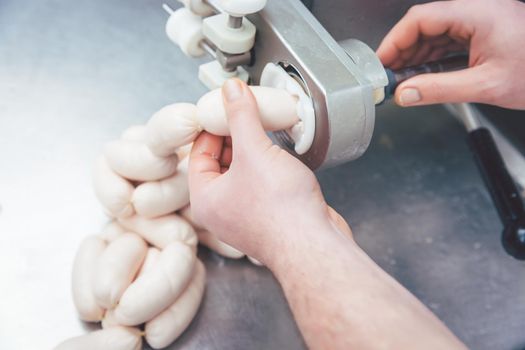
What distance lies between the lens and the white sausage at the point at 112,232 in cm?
86

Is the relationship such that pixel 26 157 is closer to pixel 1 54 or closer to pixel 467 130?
pixel 1 54

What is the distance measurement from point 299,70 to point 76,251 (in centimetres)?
48

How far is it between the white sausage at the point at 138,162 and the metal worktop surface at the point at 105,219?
132 millimetres

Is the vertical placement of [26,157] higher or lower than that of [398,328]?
lower

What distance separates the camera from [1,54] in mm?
1069

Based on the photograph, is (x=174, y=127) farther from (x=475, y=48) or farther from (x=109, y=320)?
(x=475, y=48)

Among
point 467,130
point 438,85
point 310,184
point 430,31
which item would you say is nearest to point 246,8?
point 310,184

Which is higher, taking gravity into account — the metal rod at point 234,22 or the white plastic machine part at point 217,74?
the metal rod at point 234,22

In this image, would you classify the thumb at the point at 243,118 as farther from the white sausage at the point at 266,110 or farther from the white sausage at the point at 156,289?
the white sausage at the point at 156,289

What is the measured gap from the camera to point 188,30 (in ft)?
2.44

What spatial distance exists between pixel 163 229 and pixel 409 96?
1.40 feet

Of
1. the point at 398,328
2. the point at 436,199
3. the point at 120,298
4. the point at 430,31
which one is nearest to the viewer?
the point at 398,328

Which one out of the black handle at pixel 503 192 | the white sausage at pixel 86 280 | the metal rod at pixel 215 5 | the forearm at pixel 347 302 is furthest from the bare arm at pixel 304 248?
the black handle at pixel 503 192

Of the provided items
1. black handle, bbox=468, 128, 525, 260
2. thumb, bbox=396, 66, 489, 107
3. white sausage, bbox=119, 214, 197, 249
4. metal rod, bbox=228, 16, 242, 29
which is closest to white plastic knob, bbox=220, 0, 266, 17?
Result: metal rod, bbox=228, 16, 242, 29
